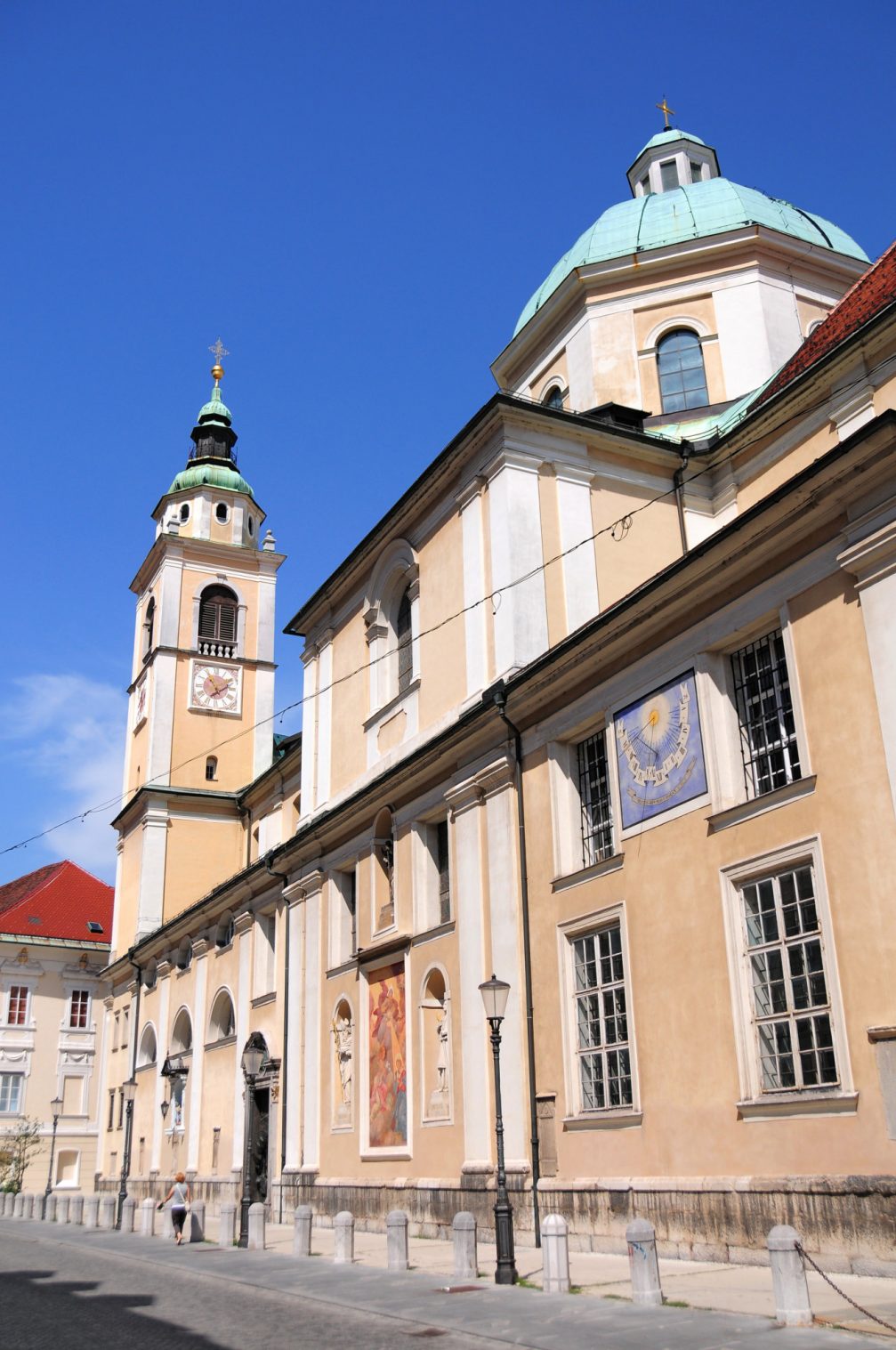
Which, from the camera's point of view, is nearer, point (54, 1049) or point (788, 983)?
point (788, 983)

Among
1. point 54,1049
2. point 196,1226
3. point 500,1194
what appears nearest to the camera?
point 500,1194

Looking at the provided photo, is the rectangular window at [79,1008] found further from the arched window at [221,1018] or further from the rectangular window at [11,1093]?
the arched window at [221,1018]

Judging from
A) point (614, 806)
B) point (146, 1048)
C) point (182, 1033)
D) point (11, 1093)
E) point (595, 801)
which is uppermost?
point (595, 801)

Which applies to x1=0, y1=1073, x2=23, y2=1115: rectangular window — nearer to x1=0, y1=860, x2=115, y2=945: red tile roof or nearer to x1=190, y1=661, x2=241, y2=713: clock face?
x1=0, y1=860, x2=115, y2=945: red tile roof

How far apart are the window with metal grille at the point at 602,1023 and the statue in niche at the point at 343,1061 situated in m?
8.10

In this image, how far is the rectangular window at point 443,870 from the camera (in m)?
20.8

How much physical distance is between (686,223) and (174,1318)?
75.5ft

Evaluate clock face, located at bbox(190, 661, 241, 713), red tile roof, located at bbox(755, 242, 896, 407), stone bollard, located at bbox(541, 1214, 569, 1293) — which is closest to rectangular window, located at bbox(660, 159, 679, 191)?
red tile roof, located at bbox(755, 242, 896, 407)

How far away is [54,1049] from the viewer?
49.8 meters

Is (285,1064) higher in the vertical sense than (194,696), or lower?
lower

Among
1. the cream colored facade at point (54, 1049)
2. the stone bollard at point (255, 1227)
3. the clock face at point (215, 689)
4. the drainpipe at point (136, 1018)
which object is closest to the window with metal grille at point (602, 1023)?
the stone bollard at point (255, 1227)

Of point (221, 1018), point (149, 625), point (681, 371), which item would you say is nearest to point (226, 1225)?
point (221, 1018)

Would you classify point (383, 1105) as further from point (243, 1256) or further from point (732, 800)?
point (732, 800)

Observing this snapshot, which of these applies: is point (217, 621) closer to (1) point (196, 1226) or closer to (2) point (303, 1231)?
(1) point (196, 1226)
